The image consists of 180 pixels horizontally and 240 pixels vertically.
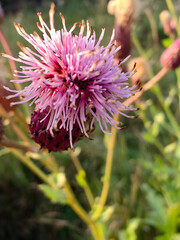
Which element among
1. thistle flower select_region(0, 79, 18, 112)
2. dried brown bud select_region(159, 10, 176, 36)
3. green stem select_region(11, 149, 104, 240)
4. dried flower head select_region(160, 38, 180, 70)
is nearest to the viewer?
thistle flower select_region(0, 79, 18, 112)

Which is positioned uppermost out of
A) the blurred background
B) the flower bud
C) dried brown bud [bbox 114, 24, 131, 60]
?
dried brown bud [bbox 114, 24, 131, 60]

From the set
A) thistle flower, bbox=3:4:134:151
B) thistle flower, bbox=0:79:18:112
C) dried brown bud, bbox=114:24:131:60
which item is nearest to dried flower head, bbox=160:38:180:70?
dried brown bud, bbox=114:24:131:60

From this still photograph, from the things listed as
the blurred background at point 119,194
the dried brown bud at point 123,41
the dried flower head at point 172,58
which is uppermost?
the dried brown bud at point 123,41

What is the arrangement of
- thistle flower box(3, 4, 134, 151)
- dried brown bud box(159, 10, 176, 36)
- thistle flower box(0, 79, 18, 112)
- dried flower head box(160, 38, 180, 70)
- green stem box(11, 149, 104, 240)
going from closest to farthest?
thistle flower box(3, 4, 134, 151), thistle flower box(0, 79, 18, 112), dried flower head box(160, 38, 180, 70), green stem box(11, 149, 104, 240), dried brown bud box(159, 10, 176, 36)

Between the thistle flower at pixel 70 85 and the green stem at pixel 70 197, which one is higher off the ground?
the thistle flower at pixel 70 85

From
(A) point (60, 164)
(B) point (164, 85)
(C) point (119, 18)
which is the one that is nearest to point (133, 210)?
(A) point (60, 164)

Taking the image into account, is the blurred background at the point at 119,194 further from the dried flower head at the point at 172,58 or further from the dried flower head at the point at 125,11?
the dried flower head at the point at 172,58

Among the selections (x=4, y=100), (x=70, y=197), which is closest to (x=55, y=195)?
(x=70, y=197)

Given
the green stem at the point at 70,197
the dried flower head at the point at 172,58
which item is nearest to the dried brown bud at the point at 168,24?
the dried flower head at the point at 172,58

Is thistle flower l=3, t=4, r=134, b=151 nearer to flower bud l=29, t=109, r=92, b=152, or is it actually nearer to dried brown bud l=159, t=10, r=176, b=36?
flower bud l=29, t=109, r=92, b=152
